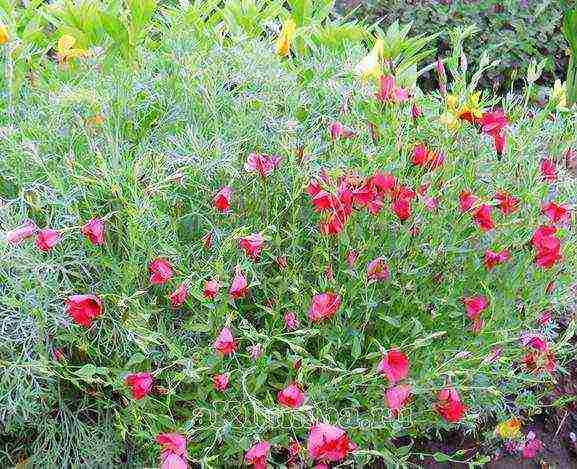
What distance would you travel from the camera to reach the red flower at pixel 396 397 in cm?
165

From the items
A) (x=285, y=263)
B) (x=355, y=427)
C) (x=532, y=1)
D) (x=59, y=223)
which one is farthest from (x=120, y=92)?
(x=532, y=1)

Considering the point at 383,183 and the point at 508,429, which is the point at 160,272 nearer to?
the point at 383,183

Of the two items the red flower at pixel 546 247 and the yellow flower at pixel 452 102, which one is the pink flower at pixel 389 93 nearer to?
the yellow flower at pixel 452 102

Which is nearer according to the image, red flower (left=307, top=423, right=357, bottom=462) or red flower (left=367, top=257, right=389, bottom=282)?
red flower (left=307, top=423, right=357, bottom=462)

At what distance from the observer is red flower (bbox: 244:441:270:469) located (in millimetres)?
1664

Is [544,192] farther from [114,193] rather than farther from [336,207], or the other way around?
[114,193]

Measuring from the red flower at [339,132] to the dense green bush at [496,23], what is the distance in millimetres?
2378

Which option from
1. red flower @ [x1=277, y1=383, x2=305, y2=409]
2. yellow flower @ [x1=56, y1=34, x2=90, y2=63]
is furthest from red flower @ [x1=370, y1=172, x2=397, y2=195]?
yellow flower @ [x1=56, y1=34, x2=90, y2=63]

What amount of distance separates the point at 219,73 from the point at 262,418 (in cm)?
89

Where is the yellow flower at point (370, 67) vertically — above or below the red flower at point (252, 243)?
above

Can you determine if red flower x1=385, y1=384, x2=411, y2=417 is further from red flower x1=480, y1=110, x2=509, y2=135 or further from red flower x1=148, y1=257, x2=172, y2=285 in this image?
red flower x1=480, y1=110, x2=509, y2=135

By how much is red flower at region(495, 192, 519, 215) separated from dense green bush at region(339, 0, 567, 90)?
7.93 ft

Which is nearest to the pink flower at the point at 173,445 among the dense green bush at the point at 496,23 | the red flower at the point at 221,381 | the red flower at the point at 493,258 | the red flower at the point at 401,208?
the red flower at the point at 221,381

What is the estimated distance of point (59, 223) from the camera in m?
1.77
